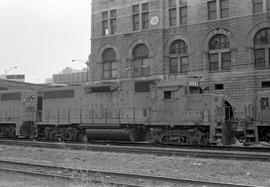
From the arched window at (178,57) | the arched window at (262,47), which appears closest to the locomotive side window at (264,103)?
the arched window at (262,47)

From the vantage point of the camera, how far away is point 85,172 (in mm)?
12125

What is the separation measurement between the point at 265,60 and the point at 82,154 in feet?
90.6

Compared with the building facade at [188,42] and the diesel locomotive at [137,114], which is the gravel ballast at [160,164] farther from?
the building facade at [188,42]

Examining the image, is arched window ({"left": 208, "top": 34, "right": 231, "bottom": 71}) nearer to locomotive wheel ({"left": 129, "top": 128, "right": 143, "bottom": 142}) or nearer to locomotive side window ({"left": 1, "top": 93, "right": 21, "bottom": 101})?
locomotive wheel ({"left": 129, "top": 128, "right": 143, "bottom": 142})

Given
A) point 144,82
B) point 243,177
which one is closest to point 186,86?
point 144,82

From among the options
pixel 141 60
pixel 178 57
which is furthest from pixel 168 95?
pixel 141 60

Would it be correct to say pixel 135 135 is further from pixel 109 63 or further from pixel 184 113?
pixel 109 63

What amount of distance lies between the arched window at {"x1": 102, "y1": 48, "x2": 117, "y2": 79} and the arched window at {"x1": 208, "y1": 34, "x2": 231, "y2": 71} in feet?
43.1

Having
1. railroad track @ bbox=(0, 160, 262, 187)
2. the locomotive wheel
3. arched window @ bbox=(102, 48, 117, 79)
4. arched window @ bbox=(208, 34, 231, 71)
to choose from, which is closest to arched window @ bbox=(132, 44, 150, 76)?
arched window @ bbox=(102, 48, 117, 79)

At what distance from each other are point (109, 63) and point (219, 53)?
1517 cm

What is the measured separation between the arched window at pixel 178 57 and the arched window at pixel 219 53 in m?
3.07

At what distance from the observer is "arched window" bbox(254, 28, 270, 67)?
39.5 m

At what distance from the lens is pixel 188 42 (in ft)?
144

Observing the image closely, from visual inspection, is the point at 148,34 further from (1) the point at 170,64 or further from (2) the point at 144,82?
(2) the point at 144,82
